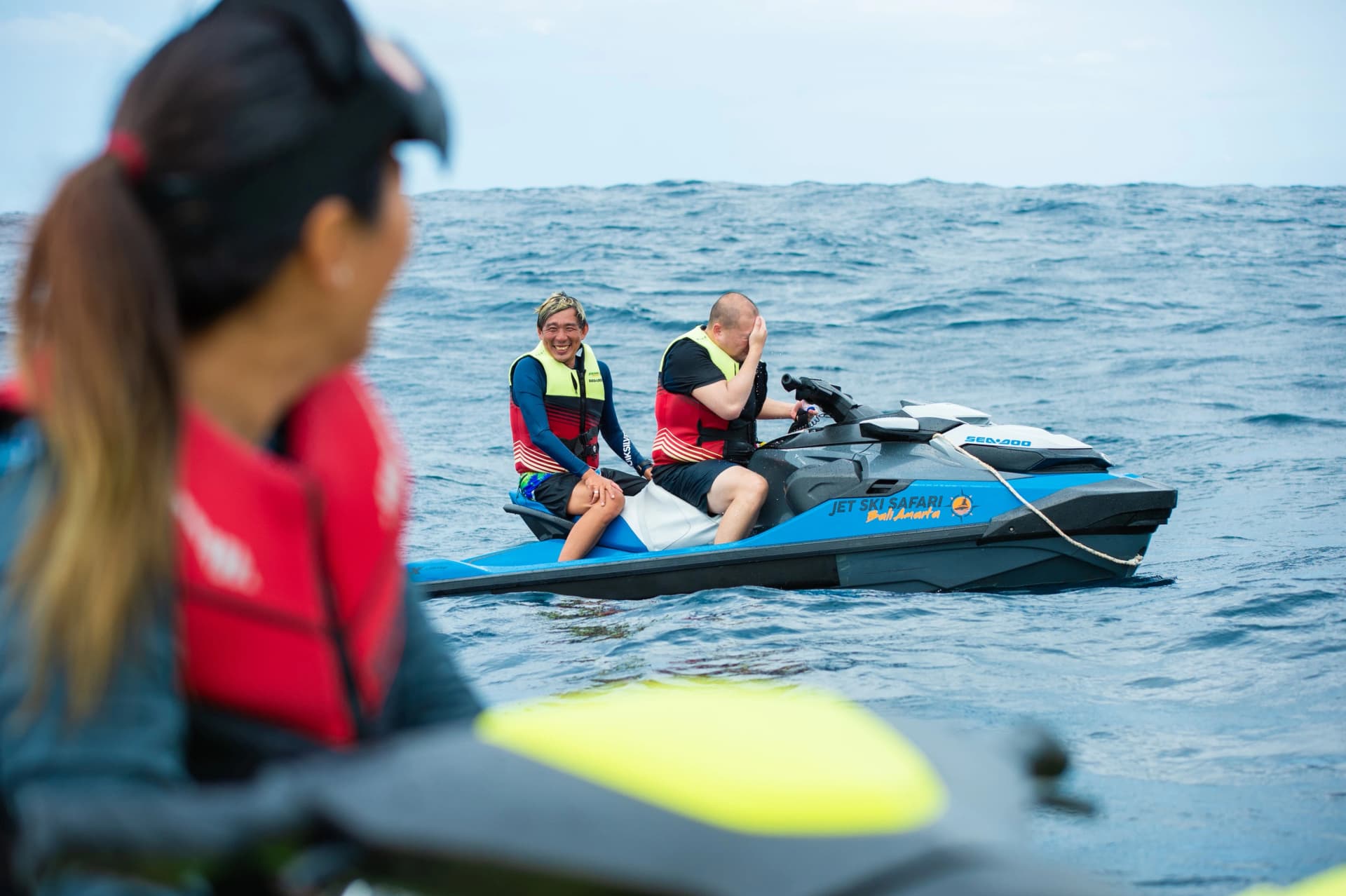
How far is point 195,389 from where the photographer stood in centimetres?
86

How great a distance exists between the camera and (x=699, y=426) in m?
6.20

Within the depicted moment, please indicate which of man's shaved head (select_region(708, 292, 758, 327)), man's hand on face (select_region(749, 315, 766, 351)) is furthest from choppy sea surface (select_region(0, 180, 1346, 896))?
man's shaved head (select_region(708, 292, 758, 327))

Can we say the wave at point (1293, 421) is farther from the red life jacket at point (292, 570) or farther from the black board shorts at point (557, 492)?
the red life jacket at point (292, 570)

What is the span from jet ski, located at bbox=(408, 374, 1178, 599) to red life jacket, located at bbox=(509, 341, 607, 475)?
68cm

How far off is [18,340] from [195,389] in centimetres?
13

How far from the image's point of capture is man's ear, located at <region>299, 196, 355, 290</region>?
842 mm

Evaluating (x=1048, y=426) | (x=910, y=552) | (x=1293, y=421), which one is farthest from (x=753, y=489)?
(x=1293, y=421)

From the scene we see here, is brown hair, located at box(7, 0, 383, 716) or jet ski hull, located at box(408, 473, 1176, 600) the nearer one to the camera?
brown hair, located at box(7, 0, 383, 716)

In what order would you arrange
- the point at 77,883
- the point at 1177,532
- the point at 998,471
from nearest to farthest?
the point at 77,883
the point at 998,471
the point at 1177,532

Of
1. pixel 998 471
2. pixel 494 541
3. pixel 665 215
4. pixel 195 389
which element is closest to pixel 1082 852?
pixel 195 389

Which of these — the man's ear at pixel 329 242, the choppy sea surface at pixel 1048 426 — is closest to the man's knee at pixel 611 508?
the choppy sea surface at pixel 1048 426

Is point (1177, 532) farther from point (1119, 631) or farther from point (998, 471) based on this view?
point (1119, 631)

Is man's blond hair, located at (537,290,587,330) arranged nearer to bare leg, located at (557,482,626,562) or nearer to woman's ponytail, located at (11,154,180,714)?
bare leg, located at (557,482,626,562)

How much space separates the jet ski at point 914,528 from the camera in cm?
579
